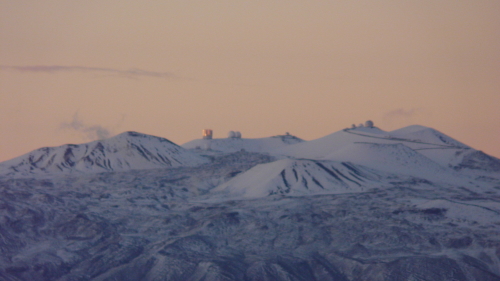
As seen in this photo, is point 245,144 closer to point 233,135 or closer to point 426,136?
point 233,135

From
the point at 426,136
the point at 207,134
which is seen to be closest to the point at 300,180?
the point at 426,136

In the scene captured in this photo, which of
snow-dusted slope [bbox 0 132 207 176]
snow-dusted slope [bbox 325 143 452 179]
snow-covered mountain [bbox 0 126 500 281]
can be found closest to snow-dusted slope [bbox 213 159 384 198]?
snow-covered mountain [bbox 0 126 500 281]

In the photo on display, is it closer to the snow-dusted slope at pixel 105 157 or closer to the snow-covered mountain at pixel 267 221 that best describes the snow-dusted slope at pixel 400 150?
the snow-covered mountain at pixel 267 221

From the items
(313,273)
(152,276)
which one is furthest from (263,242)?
(152,276)

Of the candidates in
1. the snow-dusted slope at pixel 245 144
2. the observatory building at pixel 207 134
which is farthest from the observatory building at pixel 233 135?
the observatory building at pixel 207 134

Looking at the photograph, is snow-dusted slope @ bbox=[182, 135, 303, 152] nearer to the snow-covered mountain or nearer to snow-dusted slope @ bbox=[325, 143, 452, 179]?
the snow-covered mountain

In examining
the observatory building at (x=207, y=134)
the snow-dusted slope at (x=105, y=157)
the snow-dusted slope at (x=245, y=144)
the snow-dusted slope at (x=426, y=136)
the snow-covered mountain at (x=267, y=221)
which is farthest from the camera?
the observatory building at (x=207, y=134)
